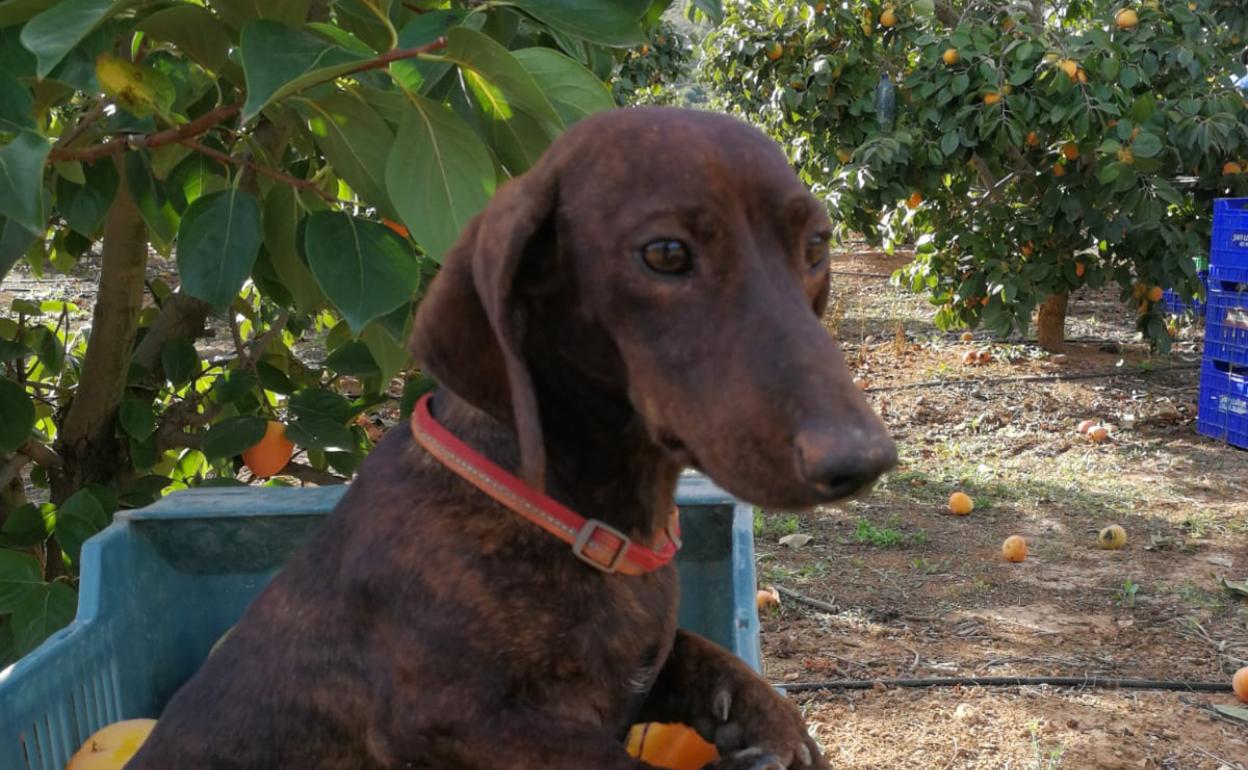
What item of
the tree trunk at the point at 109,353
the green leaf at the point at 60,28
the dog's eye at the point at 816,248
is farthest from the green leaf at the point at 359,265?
the tree trunk at the point at 109,353

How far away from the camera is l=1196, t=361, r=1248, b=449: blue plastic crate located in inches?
240

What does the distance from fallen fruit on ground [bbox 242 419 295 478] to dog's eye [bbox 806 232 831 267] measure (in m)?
1.62

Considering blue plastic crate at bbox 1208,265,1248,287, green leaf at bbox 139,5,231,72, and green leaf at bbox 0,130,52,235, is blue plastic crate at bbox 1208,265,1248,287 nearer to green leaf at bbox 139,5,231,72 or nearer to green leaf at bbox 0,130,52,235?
green leaf at bbox 139,5,231,72

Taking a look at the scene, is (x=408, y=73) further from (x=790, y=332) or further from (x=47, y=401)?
(x=47, y=401)

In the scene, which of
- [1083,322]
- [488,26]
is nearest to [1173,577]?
[488,26]

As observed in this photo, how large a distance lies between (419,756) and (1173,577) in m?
3.73

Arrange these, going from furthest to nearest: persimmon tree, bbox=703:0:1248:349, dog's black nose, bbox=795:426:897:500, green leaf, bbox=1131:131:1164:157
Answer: persimmon tree, bbox=703:0:1248:349 < green leaf, bbox=1131:131:1164:157 < dog's black nose, bbox=795:426:897:500

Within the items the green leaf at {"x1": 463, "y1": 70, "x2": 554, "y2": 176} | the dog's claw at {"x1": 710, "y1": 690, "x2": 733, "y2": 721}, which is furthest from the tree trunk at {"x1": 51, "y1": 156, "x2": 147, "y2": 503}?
the dog's claw at {"x1": 710, "y1": 690, "x2": 733, "y2": 721}

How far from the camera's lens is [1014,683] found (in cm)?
358

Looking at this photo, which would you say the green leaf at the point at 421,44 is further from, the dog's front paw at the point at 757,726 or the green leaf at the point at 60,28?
the dog's front paw at the point at 757,726

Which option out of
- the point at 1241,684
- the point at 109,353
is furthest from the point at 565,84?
the point at 1241,684

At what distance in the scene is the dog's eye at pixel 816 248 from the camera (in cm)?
141

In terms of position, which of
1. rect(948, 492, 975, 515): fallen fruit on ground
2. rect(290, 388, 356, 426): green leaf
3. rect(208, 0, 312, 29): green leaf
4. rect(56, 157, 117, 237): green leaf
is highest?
rect(208, 0, 312, 29): green leaf

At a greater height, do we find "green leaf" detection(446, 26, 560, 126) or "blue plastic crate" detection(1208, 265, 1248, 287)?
"green leaf" detection(446, 26, 560, 126)
